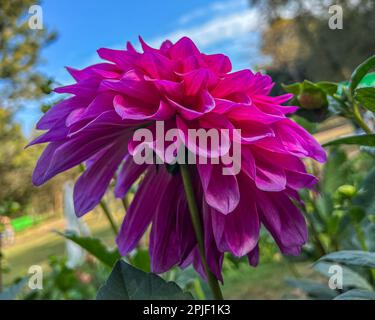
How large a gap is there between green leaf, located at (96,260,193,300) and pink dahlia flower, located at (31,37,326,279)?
0.07 ft

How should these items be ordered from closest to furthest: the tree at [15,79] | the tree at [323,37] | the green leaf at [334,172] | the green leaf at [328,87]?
1. the green leaf at [328,87]
2. the green leaf at [334,172]
3. the tree at [15,79]
4. the tree at [323,37]

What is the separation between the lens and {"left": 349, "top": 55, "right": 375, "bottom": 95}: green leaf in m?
0.23

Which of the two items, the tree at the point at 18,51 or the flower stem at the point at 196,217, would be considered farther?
the tree at the point at 18,51

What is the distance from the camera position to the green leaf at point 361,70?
0.76 feet

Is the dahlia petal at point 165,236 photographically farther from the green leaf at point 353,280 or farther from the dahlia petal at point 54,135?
the green leaf at point 353,280

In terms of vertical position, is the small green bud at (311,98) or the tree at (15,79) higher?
the tree at (15,79)

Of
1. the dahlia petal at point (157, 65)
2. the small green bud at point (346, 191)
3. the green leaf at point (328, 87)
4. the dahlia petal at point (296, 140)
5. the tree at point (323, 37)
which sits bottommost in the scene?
the dahlia petal at point (296, 140)

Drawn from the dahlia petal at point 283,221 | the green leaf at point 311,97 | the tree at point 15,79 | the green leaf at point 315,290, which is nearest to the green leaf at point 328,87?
the green leaf at point 311,97

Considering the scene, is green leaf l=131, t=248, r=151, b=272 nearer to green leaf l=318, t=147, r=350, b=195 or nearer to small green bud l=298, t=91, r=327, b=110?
small green bud l=298, t=91, r=327, b=110

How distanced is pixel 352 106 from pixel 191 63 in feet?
0.45

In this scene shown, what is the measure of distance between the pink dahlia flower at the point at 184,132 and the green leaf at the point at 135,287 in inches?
0.8

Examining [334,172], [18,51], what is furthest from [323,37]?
[334,172]

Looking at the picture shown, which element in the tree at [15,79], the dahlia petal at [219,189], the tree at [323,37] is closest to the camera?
the dahlia petal at [219,189]
